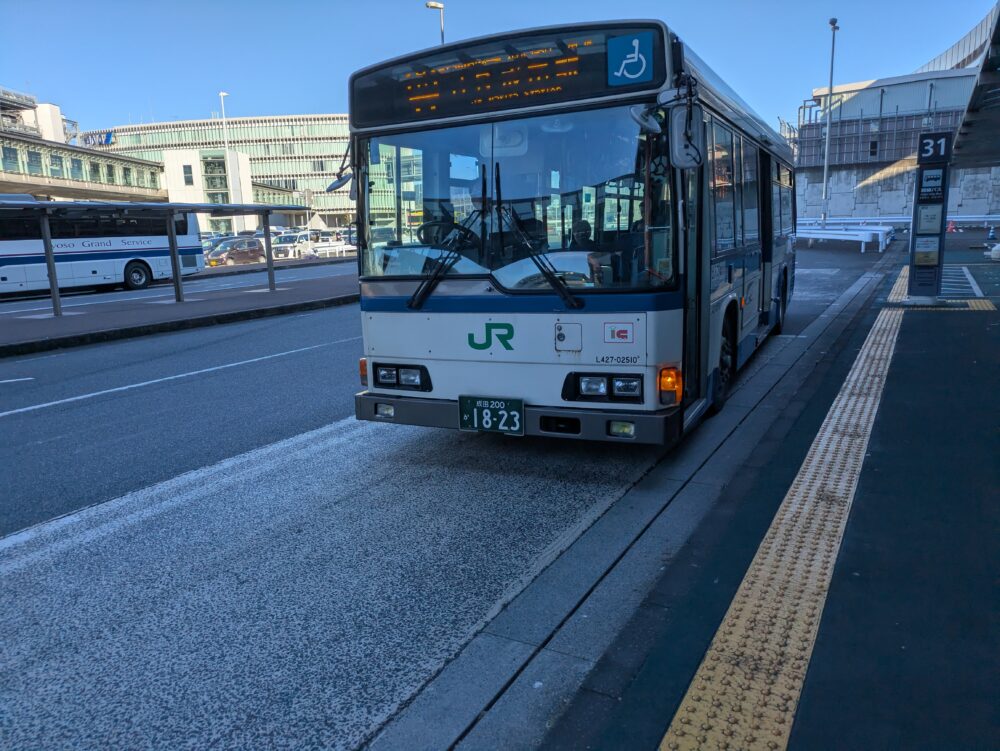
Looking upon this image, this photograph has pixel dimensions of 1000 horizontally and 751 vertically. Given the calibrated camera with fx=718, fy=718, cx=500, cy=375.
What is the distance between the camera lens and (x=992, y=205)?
56469 mm

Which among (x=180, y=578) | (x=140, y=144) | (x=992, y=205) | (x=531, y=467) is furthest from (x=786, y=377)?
(x=140, y=144)

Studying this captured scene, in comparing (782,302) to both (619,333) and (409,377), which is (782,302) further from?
(409,377)

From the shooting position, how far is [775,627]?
3236mm

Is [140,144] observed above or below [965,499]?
above

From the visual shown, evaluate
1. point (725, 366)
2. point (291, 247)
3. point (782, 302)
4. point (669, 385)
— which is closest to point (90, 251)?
point (782, 302)

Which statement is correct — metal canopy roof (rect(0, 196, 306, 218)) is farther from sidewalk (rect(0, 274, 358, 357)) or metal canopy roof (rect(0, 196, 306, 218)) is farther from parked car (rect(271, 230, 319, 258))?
parked car (rect(271, 230, 319, 258))

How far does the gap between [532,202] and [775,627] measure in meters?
3.09

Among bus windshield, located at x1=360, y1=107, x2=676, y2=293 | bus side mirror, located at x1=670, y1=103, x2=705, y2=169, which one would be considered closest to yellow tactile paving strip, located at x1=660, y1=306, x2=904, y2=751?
bus windshield, located at x1=360, y1=107, x2=676, y2=293

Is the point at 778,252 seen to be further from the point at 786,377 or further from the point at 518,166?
the point at 518,166

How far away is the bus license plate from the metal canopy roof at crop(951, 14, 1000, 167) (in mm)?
7449

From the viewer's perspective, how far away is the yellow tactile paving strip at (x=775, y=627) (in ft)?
8.63

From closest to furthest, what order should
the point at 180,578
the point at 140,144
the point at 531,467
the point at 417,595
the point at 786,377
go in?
the point at 417,595, the point at 180,578, the point at 531,467, the point at 786,377, the point at 140,144

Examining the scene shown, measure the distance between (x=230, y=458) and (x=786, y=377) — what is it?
616 centimetres

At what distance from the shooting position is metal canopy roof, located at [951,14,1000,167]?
30.9ft
